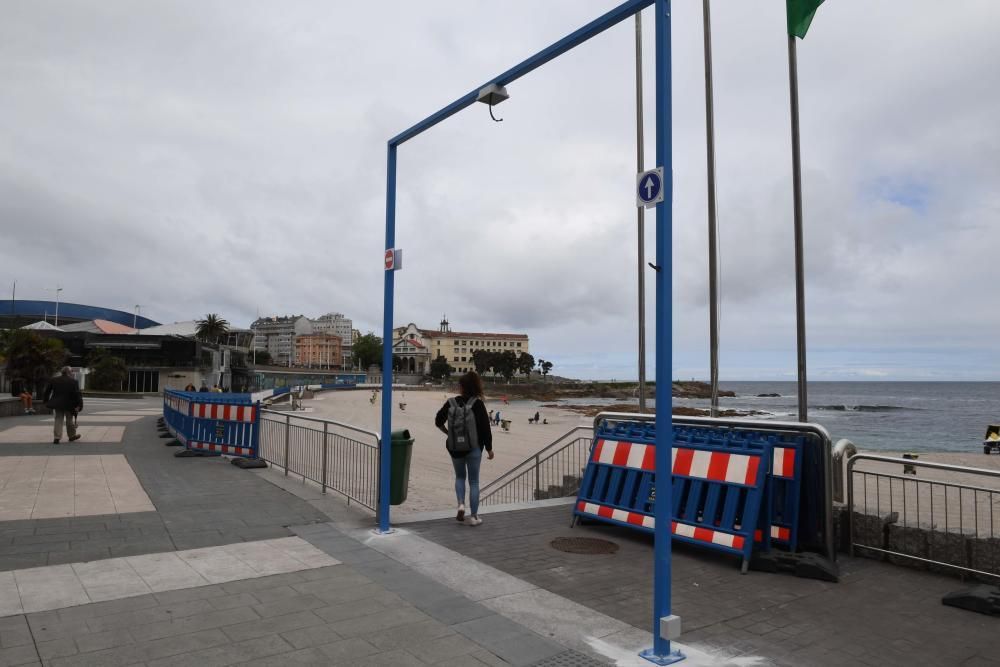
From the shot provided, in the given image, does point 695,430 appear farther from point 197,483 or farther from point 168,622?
point 197,483

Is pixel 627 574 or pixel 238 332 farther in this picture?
pixel 238 332

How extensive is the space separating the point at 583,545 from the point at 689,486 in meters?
1.30

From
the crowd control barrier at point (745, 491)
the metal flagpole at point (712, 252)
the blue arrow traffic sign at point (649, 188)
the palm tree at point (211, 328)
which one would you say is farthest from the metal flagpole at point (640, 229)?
the palm tree at point (211, 328)

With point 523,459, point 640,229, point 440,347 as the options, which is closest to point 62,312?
point 440,347

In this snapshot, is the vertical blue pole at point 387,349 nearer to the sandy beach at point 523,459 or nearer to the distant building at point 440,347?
the sandy beach at point 523,459

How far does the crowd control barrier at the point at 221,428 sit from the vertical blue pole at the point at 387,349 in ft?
18.3

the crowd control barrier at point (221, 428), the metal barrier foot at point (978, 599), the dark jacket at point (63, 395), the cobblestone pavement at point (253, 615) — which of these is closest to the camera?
the cobblestone pavement at point (253, 615)

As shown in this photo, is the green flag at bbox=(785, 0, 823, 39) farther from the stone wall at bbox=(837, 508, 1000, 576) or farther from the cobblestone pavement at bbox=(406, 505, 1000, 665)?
the cobblestone pavement at bbox=(406, 505, 1000, 665)

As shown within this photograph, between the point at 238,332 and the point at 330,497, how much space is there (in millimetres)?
136326

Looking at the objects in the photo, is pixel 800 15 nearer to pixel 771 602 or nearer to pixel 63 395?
pixel 771 602

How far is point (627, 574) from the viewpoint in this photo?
19.2 feet

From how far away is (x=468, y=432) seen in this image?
24.7ft

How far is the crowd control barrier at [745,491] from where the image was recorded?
616 cm

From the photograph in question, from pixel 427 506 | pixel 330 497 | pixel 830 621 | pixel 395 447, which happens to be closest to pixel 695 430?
pixel 830 621
